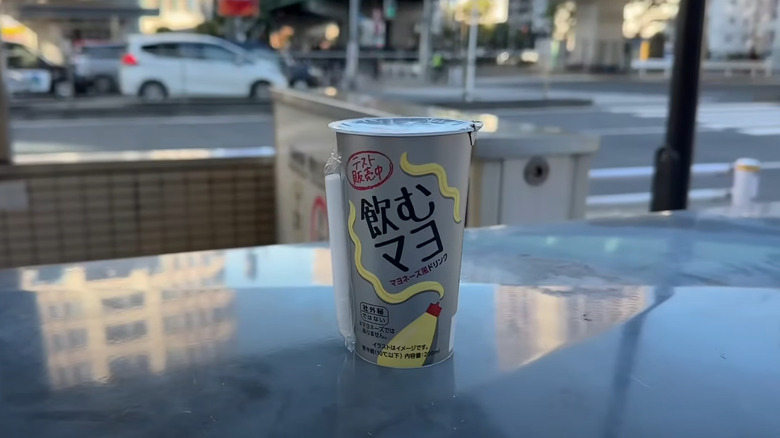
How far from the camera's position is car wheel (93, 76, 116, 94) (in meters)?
12.4

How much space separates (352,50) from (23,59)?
21.2 feet

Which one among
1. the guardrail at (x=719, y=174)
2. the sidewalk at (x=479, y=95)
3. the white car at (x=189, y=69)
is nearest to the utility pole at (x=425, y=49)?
the sidewalk at (x=479, y=95)

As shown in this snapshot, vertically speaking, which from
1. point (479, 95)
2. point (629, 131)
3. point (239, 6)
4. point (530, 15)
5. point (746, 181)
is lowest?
point (629, 131)

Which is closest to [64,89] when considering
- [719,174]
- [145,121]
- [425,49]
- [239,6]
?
[145,121]

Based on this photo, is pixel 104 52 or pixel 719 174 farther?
pixel 104 52

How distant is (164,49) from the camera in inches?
492

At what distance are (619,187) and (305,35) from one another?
9326 mm

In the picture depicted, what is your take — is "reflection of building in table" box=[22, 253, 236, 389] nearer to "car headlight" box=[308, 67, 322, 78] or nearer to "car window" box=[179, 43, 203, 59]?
"car window" box=[179, 43, 203, 59]

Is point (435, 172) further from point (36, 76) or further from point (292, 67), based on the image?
point (292, 67)

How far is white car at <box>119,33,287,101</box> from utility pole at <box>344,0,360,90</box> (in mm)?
1961

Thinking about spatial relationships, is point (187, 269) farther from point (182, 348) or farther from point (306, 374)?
point (306, 374)

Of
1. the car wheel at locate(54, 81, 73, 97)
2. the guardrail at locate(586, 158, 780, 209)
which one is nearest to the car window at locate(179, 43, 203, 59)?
the car wheel at locate(54, 81, 73, 97)

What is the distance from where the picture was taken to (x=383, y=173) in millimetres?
798

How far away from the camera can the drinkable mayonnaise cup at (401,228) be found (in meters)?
0.80
